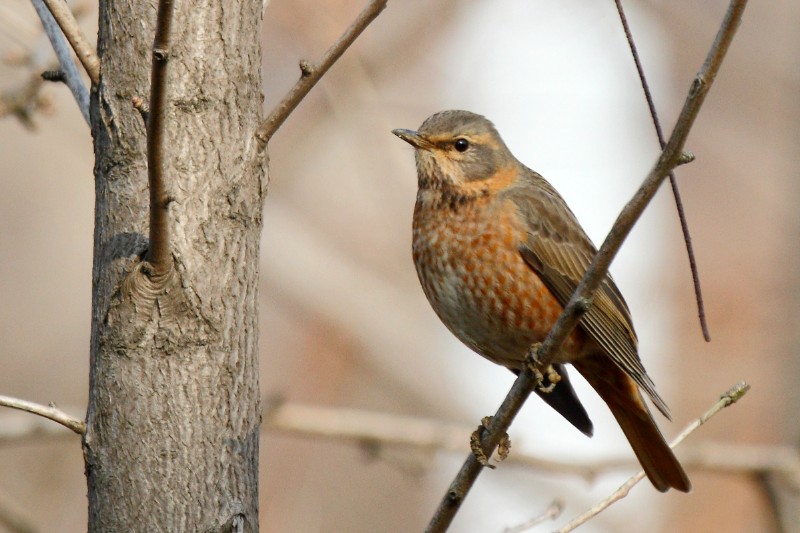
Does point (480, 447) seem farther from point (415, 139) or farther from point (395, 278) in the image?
point (395, 278)

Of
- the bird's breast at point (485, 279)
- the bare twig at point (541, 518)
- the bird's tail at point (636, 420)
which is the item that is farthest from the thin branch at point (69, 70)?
the bird's tail at point (636, 420)

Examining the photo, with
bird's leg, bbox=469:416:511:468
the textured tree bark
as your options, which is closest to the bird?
bird's leg, bbox=469:416:511:468

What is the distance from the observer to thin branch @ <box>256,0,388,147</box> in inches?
108

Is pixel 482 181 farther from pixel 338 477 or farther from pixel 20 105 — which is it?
pixel 338 477

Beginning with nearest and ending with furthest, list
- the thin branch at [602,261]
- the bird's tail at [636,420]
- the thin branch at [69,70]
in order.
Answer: the thin branch at [602,261] → the thin branch at [69,70] → the bird's tail at [636,420]

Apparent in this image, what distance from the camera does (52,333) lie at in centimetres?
1030

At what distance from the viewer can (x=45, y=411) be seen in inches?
100

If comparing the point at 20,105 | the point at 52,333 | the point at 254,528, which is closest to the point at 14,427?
the point at 20,105

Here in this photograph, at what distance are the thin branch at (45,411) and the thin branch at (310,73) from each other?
96cm

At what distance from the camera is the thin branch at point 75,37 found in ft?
8.96

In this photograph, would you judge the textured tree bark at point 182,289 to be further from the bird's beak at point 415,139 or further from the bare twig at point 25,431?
the bare twig at point 25,431

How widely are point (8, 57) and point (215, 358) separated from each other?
2743 millimetres

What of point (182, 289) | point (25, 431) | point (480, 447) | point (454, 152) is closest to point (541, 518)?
point (480, 447)

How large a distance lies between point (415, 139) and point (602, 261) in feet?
6.83
